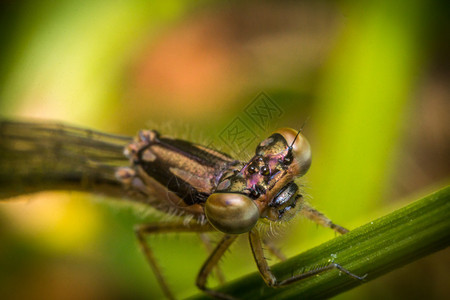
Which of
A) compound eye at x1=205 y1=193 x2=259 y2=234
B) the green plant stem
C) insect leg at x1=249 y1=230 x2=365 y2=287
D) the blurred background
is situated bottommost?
the green plant stem

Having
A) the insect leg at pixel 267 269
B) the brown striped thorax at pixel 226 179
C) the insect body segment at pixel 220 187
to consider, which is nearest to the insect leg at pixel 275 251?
the insect body segment at pixel 220 187

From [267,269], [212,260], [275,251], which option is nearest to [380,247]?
[267,269]

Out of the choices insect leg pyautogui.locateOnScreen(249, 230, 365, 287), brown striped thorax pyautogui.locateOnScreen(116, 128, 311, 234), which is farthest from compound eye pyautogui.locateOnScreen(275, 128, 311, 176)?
insect leg pyautogui.locateOnScreen(249, 230, 365, 287)

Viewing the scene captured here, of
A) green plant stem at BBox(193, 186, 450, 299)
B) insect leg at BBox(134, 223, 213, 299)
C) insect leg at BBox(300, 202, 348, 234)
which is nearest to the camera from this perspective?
green plant stem at BBox(193, 186, 450, 299)

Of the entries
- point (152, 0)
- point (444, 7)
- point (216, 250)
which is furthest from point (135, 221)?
point (444, 7)

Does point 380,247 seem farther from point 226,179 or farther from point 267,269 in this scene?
point 226,179

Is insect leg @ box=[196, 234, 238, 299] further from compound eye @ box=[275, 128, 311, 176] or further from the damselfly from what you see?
compound eye @ box=[275, 128, 311, 176]
